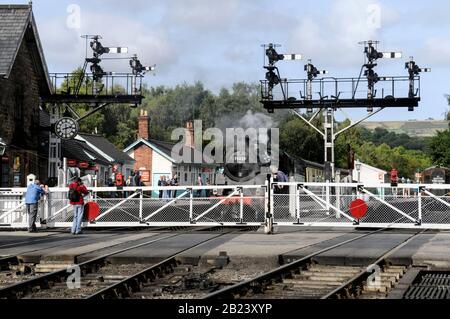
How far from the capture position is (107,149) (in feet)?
176

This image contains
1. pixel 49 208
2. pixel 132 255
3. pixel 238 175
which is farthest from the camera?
pixel 238 175

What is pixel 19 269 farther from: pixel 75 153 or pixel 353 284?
pixel 75 153

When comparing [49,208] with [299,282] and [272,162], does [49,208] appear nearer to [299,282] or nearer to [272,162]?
[272,162]

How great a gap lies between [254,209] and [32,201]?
6.12 metres

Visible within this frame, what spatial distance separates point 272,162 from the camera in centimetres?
2780

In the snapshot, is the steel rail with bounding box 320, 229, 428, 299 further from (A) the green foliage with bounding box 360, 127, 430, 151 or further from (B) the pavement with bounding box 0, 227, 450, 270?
(A) the green foliage with bounding box 360, 127, 430, 151

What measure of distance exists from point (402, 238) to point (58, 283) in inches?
385

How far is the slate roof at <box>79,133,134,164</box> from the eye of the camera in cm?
5208

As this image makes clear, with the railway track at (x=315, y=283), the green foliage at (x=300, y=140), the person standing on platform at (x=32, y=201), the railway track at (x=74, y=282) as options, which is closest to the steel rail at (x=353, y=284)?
the railway track at (x=315, y=283)

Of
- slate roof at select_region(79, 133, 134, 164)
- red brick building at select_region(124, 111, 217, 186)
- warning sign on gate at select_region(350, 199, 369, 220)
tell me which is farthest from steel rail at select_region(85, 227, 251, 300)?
red brick building at select_region(124, 111, 217, 186)

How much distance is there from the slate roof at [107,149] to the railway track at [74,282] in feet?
124

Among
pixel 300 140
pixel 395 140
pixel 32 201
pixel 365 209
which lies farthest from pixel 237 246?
pixel 395 140

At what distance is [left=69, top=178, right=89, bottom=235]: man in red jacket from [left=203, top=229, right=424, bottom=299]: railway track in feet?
27.1
